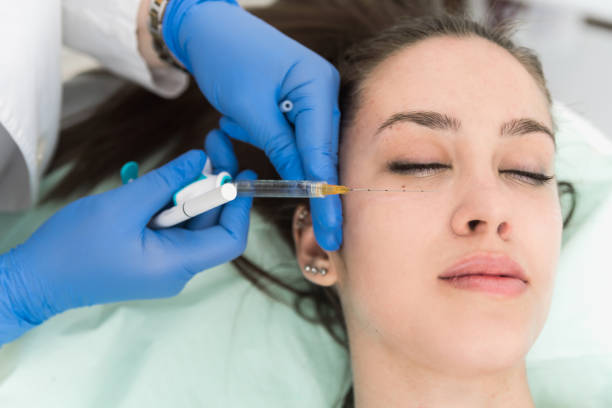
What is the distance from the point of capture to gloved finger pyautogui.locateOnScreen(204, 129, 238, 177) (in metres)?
1.23

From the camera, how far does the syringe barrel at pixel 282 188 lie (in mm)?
970

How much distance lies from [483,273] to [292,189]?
0.38 metres

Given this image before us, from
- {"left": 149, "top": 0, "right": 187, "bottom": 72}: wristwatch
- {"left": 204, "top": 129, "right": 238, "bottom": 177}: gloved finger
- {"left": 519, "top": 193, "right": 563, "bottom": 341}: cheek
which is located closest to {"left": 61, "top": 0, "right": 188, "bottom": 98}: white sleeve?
{"left": 149, "top": 0, "right": 187, "bottom": 72}: wristwatch

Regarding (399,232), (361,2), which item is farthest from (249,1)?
(399,232)

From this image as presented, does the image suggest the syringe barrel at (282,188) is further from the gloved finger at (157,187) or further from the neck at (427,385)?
the neck at (427,385)

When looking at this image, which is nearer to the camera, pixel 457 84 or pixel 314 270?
pixel 457 84

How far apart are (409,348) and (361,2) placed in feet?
3.96

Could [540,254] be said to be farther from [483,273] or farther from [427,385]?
[427,385]

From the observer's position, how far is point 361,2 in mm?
1723

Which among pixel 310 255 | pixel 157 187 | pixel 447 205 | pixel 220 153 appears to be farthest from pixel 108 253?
pixel 447 205

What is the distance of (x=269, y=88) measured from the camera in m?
1.17

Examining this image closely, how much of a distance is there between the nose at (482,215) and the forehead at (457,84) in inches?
5.9

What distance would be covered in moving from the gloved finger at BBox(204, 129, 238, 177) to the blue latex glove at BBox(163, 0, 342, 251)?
47mm

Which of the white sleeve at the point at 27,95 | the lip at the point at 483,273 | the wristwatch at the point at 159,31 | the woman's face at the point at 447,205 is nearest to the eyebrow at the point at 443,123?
the woman's face at the point at 447,205
